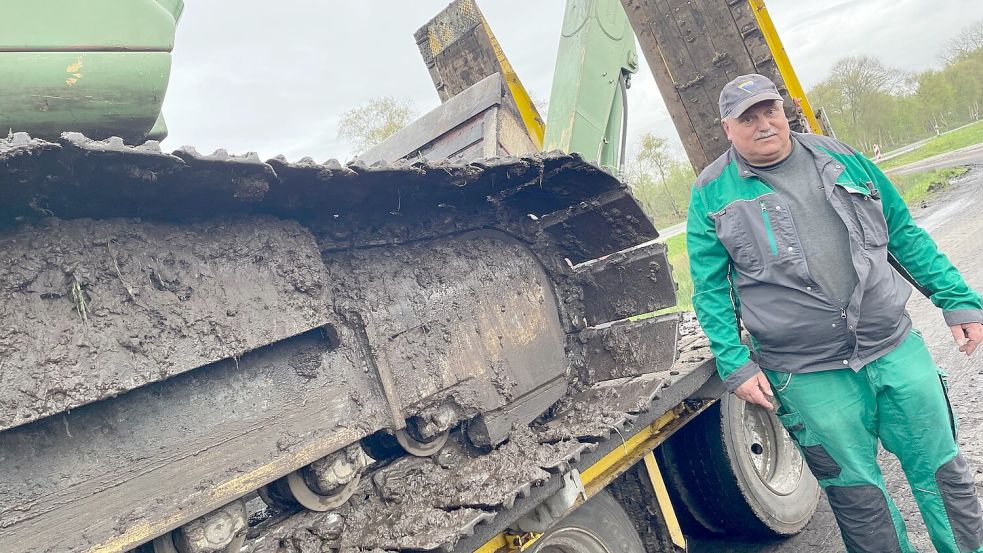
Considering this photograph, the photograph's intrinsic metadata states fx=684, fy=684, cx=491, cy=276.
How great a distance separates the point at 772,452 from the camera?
3846 mm

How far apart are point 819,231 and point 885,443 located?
87 centimetres

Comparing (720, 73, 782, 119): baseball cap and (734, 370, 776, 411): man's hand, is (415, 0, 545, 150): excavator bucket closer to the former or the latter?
(720, 73, 782, 119): baseball cap

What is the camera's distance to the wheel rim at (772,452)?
3744 mm

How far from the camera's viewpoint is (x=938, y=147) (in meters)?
32.7

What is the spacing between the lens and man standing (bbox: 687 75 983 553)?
249cm

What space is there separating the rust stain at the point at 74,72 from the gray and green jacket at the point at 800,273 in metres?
2.11

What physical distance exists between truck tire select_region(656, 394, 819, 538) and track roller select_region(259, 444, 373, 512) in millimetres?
1920

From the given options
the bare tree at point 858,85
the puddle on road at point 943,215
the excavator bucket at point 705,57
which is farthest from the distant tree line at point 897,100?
the excavator bucket at point 705,57

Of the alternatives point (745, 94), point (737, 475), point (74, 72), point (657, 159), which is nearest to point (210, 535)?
point (74, 72)

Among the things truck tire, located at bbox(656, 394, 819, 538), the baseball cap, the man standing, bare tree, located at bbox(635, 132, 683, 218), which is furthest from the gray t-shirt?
bare tree, located at bbox(635, 132, 683, 218)

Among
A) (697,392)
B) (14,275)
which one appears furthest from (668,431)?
(14,275)

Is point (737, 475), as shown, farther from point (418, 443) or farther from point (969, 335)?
point (418, 443)

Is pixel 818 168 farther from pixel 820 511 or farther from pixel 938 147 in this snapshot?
pixel 938 147

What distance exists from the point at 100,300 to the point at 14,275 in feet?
0.65
